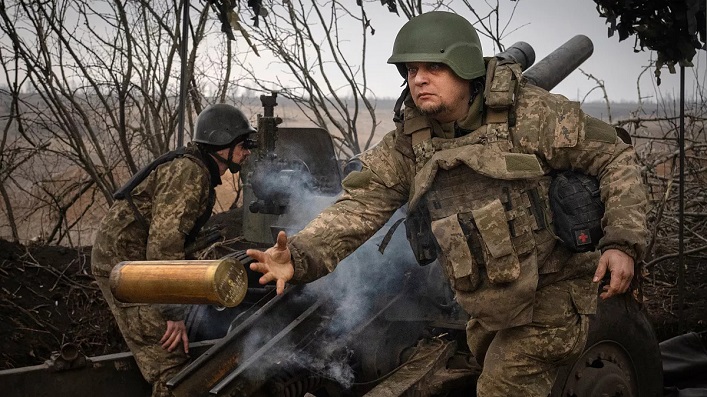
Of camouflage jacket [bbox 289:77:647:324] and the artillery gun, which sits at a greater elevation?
camouflage jacket [bbox 289:77:647:324]

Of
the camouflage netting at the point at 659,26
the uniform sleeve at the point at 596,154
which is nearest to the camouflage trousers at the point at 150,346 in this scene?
the uniform sleeve at the point at 596,154

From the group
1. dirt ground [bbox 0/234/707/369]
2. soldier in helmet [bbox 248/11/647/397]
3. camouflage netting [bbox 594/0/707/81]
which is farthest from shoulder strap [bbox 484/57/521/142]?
dirt ground [bbox 0/234/707/369]

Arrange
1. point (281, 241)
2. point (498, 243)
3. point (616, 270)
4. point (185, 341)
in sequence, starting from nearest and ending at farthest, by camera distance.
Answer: point (616, 270) < point (281, 241) < point (498, 243) < point (185, 341)

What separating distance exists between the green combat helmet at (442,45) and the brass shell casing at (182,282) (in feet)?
3.90

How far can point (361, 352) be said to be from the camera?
4391 mm

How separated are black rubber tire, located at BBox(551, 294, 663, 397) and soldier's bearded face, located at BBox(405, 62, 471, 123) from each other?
1289 millimetres

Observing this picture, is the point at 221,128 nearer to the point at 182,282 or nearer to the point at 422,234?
the point at 422,234

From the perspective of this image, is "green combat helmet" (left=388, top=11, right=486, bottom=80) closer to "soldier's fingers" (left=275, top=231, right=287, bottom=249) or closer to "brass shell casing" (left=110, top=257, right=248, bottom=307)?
"soldier's fingers" (left=275, top=231, right=287, bottom=249)

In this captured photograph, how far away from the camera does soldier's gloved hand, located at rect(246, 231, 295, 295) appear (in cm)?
297

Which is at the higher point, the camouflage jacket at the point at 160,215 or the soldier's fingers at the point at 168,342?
the camouflage jacket at the point at 160,215

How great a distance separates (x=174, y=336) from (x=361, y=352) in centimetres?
118

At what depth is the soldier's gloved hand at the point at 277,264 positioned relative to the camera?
297 centimetres

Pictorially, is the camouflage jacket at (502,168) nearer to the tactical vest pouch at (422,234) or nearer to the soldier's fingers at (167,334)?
the tactical vest pouch at (422,234)

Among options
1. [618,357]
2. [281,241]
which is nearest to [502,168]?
[281,241]
